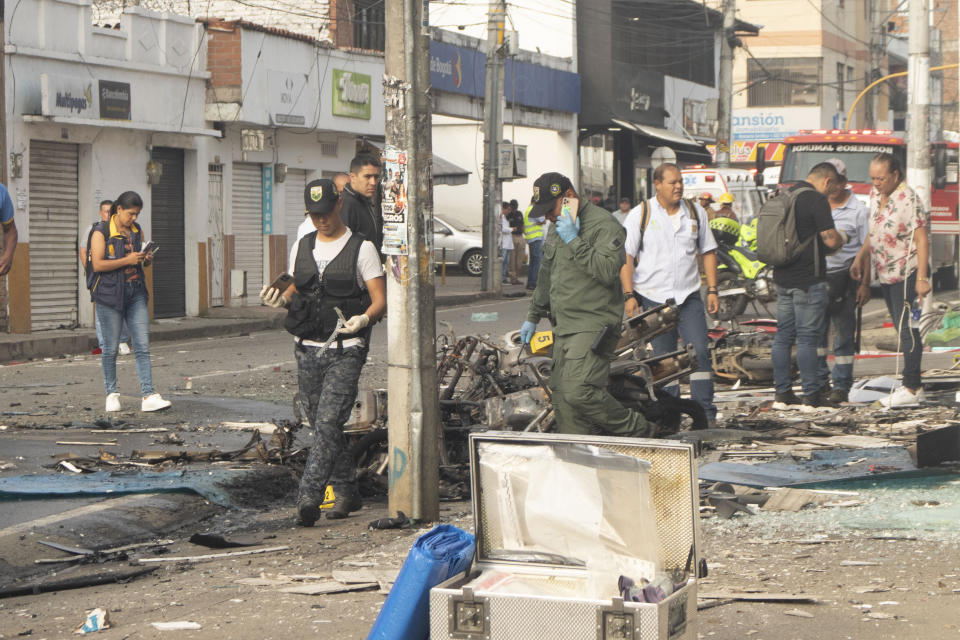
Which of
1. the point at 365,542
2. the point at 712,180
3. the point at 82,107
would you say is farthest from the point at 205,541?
the point at 712,180

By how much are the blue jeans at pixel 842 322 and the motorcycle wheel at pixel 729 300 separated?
4.78 meters

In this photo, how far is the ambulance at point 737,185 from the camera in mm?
31047

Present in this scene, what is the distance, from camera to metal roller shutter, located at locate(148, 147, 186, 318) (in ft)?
74.1

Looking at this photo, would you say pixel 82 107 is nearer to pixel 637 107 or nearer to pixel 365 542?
pixel 365 542

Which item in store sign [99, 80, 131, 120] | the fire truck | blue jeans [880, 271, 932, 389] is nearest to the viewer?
blue jeans [880, 271, 932, 389]

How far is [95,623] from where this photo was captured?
17.5 feet

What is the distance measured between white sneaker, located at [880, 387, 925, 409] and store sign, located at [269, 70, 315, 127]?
53.4ft

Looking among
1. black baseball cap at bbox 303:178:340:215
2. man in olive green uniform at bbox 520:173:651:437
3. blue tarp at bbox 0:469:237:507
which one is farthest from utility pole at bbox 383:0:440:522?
blue tarp at bbox 0:469:237:507

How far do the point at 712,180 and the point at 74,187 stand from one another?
49.9 ft

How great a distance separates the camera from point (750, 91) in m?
65.1

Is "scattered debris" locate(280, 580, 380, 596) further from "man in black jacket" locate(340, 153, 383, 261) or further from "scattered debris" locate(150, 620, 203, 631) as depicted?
"man in black jacket" locate(340, 153, 383, 261)

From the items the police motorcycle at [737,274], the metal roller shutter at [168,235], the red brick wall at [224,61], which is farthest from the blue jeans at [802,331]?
the red brick wall at [224,61]

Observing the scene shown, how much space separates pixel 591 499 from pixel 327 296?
3.42 meters

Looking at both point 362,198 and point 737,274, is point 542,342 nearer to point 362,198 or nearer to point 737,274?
point 362,198
